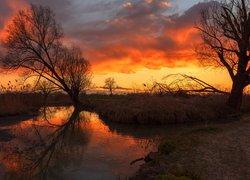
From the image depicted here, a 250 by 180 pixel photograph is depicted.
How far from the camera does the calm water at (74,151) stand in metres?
8.66

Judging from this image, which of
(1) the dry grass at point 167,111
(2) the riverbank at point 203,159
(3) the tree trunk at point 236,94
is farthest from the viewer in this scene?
(3) the tree trunk at point 236,94

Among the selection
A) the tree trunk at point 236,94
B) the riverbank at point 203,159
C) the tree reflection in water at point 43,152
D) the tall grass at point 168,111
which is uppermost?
the tree trunk at point 236,94

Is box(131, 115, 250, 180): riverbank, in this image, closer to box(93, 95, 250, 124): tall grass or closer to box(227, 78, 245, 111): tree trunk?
box(93, 95, 250, 124): tall grass

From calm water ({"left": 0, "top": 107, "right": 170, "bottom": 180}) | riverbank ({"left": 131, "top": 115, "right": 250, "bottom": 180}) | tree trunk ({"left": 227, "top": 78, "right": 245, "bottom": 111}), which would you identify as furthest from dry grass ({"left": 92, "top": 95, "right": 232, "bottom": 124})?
riverbank ({"left": 131, "top": 115, "right": 250, "bottom": 180})

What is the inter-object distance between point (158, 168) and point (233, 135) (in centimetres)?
440

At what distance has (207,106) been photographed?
22.0 m

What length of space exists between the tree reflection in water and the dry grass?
145 inches

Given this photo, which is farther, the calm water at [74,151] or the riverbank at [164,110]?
the riverbank at [164,110]

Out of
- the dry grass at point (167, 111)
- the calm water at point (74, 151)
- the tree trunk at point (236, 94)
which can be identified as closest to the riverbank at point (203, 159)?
the calm water at point (74, 151)

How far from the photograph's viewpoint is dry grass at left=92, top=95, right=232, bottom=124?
18906 mm

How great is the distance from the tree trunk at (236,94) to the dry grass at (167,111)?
0.69m

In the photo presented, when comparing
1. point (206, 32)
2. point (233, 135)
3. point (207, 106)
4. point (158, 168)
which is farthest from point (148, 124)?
point (158, 168)

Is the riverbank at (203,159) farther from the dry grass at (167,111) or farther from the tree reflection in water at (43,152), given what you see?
the dry grass at (167,111)

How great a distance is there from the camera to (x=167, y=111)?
1909 centimetres
